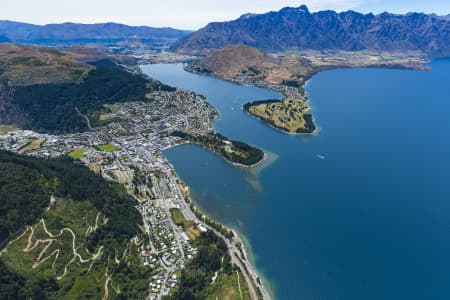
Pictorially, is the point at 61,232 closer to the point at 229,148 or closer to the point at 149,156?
the point at 149,156

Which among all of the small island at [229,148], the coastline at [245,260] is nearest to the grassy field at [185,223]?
the coastline at [245,260]

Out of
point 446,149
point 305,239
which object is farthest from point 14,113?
point 446,149

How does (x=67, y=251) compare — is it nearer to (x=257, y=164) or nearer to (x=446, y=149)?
(x=257, y=164)

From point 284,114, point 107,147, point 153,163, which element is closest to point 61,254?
point 153,163

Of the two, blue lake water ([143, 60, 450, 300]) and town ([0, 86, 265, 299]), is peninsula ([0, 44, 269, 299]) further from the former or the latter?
blue lake water ([143, 60, 450, 300])

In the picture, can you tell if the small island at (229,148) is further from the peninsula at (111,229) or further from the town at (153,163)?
the town at (153,163)

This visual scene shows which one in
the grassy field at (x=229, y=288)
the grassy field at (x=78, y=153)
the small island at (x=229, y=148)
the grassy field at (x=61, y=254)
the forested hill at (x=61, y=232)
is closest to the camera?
the forested hill at (x=61, y=232)
